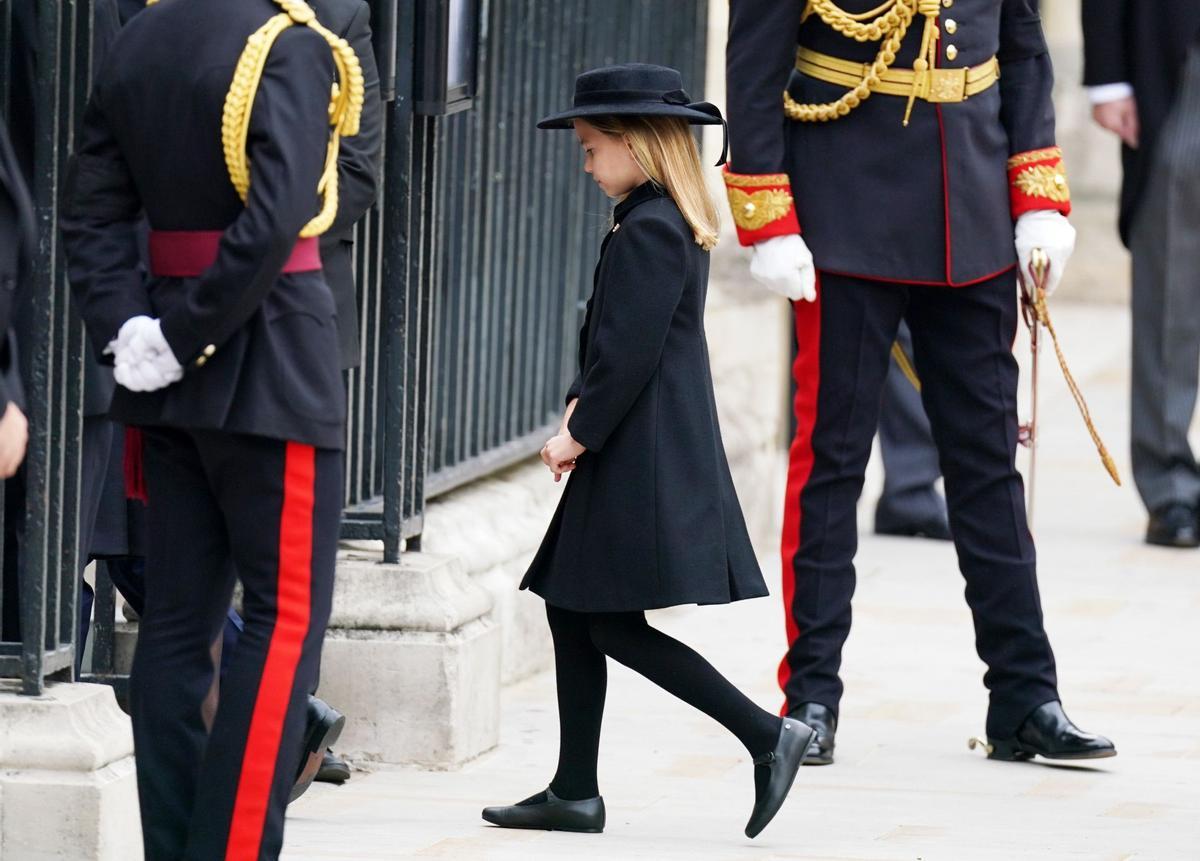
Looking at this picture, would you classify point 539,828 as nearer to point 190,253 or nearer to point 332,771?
point 332,771

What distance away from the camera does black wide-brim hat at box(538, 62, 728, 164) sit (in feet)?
13.6

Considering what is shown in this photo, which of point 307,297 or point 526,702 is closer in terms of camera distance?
point 307,297

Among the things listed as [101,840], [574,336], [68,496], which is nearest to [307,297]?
[68,496]

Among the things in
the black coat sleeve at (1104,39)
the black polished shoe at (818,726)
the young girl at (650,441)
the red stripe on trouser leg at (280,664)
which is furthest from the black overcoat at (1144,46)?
the red stripe on trouser leg at (280,664)

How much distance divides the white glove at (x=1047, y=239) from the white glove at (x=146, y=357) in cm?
201

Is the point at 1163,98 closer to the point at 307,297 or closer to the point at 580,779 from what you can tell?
the point at 580,779

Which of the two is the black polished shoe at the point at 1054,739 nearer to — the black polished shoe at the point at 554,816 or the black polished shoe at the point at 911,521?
the black polished shoe at the point at 554,816

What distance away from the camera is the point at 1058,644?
6371mm

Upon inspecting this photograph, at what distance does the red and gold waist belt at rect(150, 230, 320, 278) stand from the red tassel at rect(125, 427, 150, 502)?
0.49m

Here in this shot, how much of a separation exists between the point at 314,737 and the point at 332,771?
49 cm

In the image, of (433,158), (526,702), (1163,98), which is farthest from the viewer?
(1163,98)

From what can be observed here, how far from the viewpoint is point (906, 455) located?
25.2 feet

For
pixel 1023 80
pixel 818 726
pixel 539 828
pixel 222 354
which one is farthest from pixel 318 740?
pixel 1023 80

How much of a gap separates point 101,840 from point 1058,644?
3.24 metres
